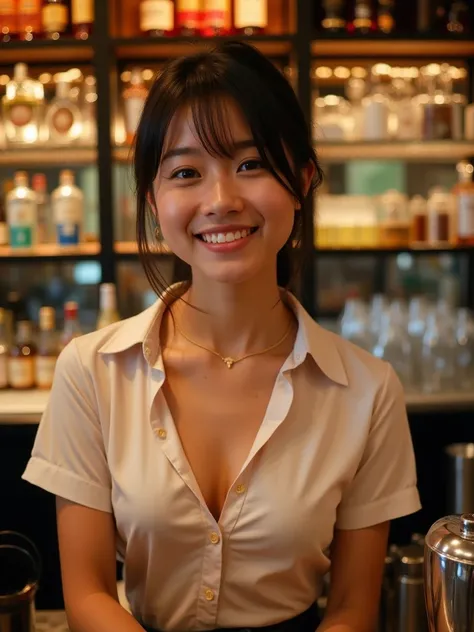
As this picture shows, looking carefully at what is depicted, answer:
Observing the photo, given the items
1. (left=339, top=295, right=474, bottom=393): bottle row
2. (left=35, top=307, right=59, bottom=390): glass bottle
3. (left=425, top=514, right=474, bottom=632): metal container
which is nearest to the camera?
(left=425, top=514, right=474, bottom=632): metal container

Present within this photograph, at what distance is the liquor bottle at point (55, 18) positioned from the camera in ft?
8.21

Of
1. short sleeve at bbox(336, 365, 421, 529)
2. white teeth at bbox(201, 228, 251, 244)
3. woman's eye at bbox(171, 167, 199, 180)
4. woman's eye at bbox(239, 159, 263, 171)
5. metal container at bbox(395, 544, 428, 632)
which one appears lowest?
metal container at bbox(395, 544, 428, 632)

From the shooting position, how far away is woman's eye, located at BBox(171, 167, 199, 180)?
1.14m

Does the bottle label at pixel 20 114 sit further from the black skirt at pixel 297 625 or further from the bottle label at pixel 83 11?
the black skirt at pixel 297 625

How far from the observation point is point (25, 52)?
8.41ft

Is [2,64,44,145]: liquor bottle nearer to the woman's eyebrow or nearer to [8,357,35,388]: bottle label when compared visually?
[8,357,35,388]: bottle label

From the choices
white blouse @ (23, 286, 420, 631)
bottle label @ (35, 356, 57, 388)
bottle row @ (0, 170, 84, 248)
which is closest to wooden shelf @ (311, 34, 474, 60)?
bottle row @ (0, 170, 84, 248)

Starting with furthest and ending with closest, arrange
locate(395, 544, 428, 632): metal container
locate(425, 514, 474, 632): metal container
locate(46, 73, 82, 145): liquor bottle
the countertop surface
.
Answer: locate(46, 73, 82, 145): liquor bottle, the countertop surface, locate(395, 544, 428, 632): metal container, locate(425, 514, 474, 632): metal container

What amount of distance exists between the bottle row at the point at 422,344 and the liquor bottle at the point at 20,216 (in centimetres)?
105

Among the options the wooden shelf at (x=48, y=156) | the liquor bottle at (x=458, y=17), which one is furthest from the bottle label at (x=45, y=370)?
the liquor bottle at (x=458, y=17)

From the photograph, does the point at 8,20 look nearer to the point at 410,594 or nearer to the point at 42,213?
the point at 42,213

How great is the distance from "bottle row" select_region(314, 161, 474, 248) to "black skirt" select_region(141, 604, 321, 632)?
1522 millimetres

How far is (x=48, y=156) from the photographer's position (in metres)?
2.61

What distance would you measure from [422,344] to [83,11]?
145cm
